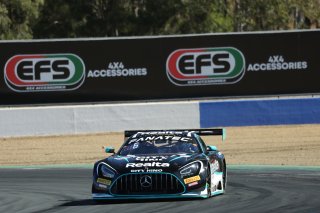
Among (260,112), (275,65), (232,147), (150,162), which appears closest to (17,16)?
(275,65)

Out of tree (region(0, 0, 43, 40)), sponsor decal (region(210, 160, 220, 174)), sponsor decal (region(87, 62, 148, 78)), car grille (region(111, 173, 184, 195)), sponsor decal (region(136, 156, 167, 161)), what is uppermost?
tree (region(0, 0, 43, 40))

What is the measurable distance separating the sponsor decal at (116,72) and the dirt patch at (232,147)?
216 centimetres

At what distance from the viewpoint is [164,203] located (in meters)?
12.3

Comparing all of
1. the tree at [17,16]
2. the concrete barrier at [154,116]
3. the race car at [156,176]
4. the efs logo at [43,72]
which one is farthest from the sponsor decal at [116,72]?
the tree at [17,16]

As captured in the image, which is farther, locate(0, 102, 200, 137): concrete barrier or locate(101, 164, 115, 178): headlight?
locate(0, 102, 200, 137): concrete barrier

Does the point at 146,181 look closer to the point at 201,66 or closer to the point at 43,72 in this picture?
the point at 43,72

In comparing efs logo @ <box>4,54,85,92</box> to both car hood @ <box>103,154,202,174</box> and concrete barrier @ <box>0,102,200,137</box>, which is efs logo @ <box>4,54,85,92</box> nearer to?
concrete barrier @ <box>0,102,200,137</box>

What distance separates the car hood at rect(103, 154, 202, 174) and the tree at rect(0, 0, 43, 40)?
3481cm

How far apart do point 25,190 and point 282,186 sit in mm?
4204

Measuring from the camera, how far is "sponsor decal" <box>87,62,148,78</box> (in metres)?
26.9

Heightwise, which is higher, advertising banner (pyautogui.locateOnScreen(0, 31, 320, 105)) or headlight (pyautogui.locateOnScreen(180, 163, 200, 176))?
advertising banner (pyautogui.locateOnScreen(0, 31, 320, 105))

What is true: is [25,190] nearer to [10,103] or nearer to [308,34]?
[10,103]

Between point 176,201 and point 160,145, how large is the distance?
1324mm

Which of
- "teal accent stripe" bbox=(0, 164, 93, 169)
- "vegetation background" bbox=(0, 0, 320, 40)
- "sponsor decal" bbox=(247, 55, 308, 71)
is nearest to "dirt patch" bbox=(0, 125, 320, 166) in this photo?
"teal accent stripe" bbox=(0, 164, 93, 169)
